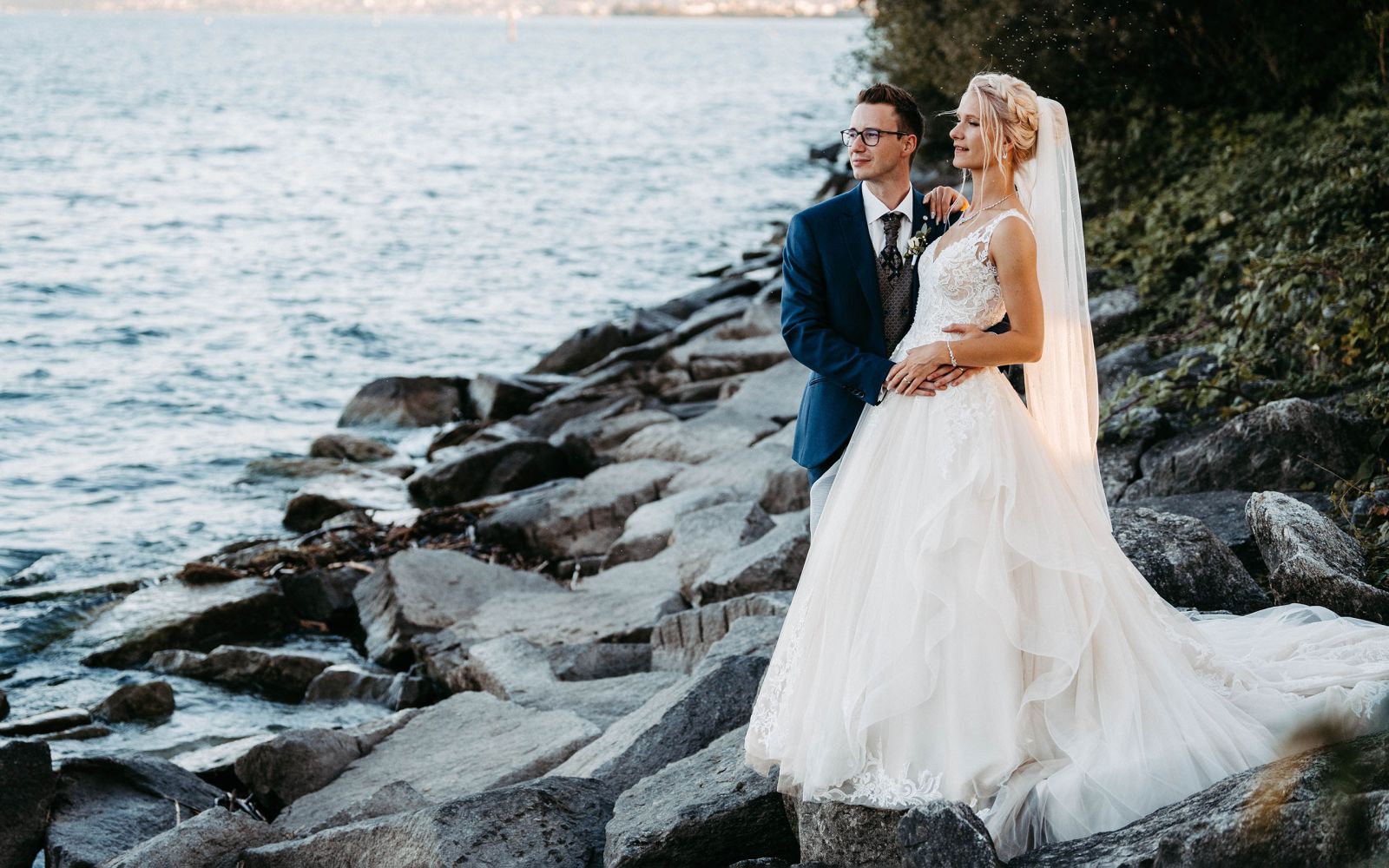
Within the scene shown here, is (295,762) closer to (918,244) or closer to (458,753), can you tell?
(458,753)

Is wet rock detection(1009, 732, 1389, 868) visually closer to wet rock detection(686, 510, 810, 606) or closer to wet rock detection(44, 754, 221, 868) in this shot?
wet rock detection(686, 510, 810, 606)

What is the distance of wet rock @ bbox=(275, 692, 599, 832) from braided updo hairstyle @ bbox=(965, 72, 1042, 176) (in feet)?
10.7

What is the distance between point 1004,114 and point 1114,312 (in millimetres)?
6168

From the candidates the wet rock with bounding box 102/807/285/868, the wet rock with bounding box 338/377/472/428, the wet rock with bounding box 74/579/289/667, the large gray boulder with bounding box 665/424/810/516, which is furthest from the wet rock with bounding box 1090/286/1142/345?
the wet rock with bounding box 338/377/472/428

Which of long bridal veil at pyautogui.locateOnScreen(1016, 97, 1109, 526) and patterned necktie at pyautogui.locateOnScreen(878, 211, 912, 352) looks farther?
patterned necktie at pyautogui.locateOnScreen(878, 211, 912, 352)

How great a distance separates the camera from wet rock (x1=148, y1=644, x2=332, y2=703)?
8031 millimetres

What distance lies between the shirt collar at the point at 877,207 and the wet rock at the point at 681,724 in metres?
1.91

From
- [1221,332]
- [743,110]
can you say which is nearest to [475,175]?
[743,110]

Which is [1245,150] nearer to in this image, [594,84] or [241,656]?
[241,656]

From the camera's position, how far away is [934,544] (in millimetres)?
3643

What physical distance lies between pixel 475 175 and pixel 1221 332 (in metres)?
32.0

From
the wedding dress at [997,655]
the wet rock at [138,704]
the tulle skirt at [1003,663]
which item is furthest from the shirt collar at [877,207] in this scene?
the wet rock at [138,704]

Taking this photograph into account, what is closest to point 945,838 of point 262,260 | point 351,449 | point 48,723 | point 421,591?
point 421,591

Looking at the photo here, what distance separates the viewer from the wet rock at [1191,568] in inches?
184
